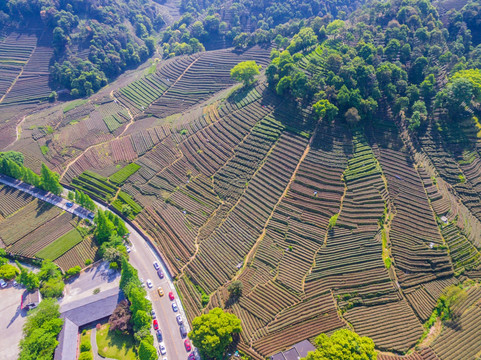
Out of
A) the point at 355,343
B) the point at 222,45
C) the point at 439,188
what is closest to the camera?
the point at 355,343

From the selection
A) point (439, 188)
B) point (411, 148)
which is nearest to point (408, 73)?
point (411, 148)

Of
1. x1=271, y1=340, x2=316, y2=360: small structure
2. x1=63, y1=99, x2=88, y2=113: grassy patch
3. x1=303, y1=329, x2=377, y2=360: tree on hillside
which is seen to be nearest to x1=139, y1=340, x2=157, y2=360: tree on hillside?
x1=271, y1=340, x2=316, y2=360: small structure

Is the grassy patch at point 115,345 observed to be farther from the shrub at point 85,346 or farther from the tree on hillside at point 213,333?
the tree on hillside at point 213,333

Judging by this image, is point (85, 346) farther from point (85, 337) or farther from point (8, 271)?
point (8, 271)

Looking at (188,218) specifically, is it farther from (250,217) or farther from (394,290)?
(394,290)

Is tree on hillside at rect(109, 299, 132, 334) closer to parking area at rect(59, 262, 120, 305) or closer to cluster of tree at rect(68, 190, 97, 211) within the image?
parking area at rect(59, 262, 120, 305)

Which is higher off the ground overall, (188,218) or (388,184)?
(388,184)
